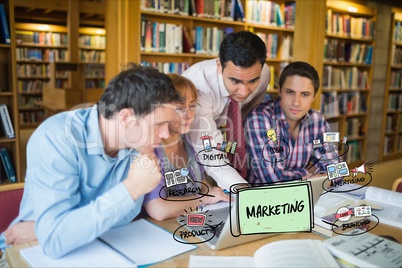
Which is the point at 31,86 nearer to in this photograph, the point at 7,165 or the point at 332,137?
the point at 7,165

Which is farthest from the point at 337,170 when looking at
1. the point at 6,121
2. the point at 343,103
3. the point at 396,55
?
the point at 396,55

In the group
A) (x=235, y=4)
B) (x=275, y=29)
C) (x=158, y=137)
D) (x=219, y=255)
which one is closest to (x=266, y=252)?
(x=219, y=255)

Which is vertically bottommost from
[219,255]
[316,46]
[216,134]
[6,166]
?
[6,166]

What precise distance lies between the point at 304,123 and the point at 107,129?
3.80 feet

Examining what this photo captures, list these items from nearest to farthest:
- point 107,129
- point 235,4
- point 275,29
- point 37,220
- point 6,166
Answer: point 37,220 → point 107,129 → point 6,166 → point 235,4 → point 275,29

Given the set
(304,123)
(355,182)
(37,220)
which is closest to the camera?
(37,220)

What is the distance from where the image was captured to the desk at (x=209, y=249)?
1.05m

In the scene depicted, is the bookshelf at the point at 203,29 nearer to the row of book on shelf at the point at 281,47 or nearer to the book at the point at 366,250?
the row of book on shelf at the point at 281,47

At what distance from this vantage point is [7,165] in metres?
3.59

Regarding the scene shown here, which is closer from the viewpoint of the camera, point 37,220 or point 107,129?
point 37,220

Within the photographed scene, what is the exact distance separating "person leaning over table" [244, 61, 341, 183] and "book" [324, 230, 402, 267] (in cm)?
67

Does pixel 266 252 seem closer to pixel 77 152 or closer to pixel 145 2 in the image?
pixel 77 152

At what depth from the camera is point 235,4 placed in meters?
4.50

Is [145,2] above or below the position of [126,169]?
above
